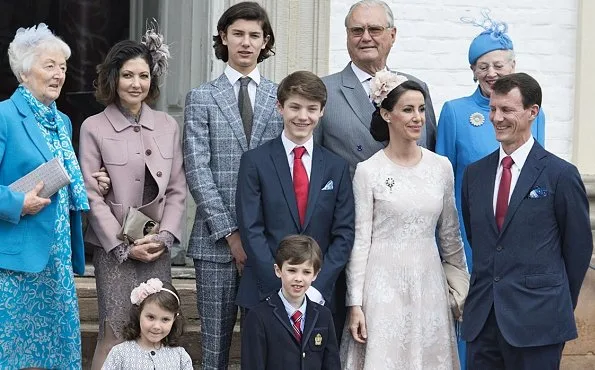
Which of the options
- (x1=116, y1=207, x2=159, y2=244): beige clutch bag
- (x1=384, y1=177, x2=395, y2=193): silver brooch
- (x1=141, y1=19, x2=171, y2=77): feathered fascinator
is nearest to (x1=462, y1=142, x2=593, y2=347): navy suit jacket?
(x1=384, y1=177, x2=395, y2=193): silver brooch

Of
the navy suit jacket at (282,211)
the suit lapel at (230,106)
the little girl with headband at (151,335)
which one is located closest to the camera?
the little girl with headband at (151,335)

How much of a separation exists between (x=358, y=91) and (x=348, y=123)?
190mm

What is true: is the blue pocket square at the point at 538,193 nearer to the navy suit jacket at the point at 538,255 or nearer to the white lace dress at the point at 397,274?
the navy suit jacket at the point at 538,255

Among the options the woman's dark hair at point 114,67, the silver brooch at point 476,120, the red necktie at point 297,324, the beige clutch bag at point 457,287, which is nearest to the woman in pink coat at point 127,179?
the woman's dark hair at point 114,67

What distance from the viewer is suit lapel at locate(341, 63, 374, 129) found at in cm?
704

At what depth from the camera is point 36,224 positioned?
21.6 feet

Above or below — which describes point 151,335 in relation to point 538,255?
below

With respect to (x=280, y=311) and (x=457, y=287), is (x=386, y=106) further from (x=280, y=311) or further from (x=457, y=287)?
(x=280, y=311)

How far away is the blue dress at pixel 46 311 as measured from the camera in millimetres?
6535

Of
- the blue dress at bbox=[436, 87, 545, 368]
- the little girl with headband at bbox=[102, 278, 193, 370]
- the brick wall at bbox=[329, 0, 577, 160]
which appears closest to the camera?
the little girl with headband at bbox=[102, 278, 193, 370]

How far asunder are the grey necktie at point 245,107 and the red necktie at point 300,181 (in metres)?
0.37

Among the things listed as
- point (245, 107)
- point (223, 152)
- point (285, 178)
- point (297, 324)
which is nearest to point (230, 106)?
point (245, 107)

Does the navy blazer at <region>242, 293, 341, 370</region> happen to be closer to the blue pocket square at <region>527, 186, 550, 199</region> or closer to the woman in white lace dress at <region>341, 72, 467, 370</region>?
the woman in white lace dress at <region>341, 72, 467, 370</region>

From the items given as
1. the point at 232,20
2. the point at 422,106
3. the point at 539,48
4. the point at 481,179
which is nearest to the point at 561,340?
the point at 481,179
